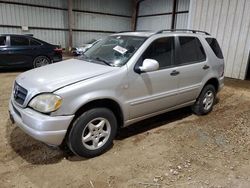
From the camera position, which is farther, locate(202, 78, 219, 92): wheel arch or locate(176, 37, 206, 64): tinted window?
locate(202, 78, 219, 92): wheel arch

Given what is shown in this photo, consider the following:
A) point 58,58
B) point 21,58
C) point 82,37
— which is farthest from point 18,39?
point 82,37

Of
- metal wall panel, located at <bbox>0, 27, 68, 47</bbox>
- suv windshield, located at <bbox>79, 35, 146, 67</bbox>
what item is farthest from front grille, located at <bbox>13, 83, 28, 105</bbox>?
metal wall panel, located at <bbox>0, 27, 68, 47</bbox>

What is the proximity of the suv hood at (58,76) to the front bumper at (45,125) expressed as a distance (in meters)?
0.30

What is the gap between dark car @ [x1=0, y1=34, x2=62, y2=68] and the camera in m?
8.53

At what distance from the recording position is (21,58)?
28.8ft

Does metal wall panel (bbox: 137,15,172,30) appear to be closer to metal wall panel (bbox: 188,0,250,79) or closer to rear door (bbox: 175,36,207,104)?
metal wall panel (bbox: 188,0,250,79)

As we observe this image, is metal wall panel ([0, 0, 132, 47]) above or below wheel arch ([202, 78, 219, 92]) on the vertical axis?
above

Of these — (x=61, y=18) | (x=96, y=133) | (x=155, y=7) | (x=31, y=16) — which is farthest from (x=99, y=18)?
(x=96, y=133)

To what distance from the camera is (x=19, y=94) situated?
10.0 feet

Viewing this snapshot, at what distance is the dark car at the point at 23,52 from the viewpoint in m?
8.53

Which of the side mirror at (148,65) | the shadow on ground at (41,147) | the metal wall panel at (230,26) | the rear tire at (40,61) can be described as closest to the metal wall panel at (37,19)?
the rear tire at (40,61)

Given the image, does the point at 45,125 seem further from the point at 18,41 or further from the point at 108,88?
the point at 18,41

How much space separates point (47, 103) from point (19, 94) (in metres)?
0.62

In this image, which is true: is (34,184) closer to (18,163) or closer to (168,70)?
(18,163)
